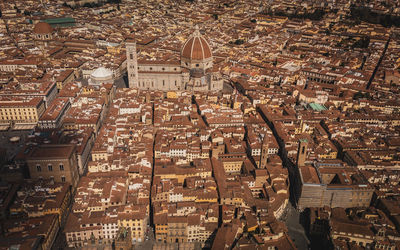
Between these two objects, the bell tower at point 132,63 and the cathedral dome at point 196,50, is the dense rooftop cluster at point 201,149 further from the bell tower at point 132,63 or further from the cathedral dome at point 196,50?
the bell tower at point 132,63

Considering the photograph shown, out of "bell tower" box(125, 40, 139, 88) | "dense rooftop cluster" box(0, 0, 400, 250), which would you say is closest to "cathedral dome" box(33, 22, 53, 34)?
"dense rooftop cluster" box(0, 0, 400, 250)

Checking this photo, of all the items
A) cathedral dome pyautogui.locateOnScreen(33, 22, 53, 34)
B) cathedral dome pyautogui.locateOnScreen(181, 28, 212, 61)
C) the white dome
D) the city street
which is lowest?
the city street

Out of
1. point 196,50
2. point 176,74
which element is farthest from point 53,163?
point 196,50

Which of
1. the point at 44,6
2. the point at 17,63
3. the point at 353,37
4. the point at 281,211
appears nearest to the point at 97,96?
the point at 17,63

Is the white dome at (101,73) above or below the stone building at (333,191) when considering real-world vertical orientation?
above

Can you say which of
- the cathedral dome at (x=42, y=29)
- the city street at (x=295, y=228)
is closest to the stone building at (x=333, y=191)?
the city street at (x=295, y=228)

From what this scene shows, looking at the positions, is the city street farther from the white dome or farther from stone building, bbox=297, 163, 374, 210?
the white dome

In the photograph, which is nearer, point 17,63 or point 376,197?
point 376,197

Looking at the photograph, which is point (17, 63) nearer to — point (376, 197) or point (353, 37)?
point (376, 197)

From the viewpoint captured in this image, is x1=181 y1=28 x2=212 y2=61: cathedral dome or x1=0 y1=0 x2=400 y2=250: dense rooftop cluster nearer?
x1=0 y1=0 x2=400 y2=250: dense rooftop cluster
